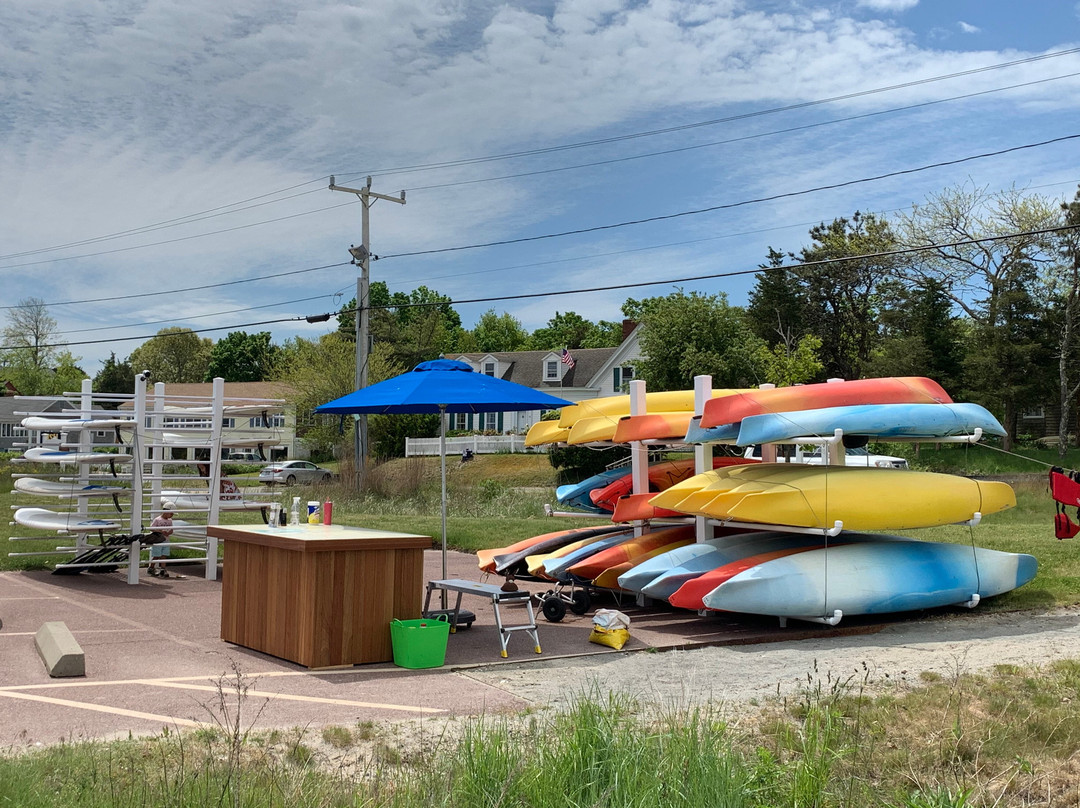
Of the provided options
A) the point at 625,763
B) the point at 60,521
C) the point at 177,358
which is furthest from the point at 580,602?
the point at 177,358

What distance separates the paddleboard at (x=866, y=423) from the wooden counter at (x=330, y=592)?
392 cm

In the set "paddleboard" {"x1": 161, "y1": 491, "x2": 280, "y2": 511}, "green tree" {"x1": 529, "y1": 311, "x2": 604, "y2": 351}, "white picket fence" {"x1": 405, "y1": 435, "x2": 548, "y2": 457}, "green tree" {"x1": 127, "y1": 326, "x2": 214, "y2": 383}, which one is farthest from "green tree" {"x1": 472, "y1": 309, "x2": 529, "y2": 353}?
"paddleboard" {"x1": 161, "y1": 491, "x2": 280, "y2": 511}

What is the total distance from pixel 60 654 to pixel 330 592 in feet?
7.02

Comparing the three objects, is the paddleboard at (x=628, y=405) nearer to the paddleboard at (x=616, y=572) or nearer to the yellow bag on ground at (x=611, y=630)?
the paddleboard at (x=616, y=572)

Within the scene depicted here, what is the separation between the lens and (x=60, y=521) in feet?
47.9

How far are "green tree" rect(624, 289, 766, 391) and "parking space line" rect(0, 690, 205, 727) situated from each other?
3731 centimetres

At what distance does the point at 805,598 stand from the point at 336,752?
5.70 meters

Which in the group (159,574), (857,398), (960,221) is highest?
(960,221)

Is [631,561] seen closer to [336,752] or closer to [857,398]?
[857,398]

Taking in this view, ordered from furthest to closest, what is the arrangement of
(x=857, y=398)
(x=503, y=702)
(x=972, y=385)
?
(x=972, y=385) → (x=857, y=398) → (x=503, y=702)

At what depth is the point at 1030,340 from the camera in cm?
4478

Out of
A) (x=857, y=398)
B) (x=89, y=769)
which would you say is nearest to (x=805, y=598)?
(x=857, y=398)

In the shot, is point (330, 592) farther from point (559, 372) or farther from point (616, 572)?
point (559, 372)

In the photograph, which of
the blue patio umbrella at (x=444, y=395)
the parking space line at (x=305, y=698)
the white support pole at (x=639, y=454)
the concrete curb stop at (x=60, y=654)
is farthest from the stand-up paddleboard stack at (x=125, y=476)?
the parking space line at (x=305, y=698)
